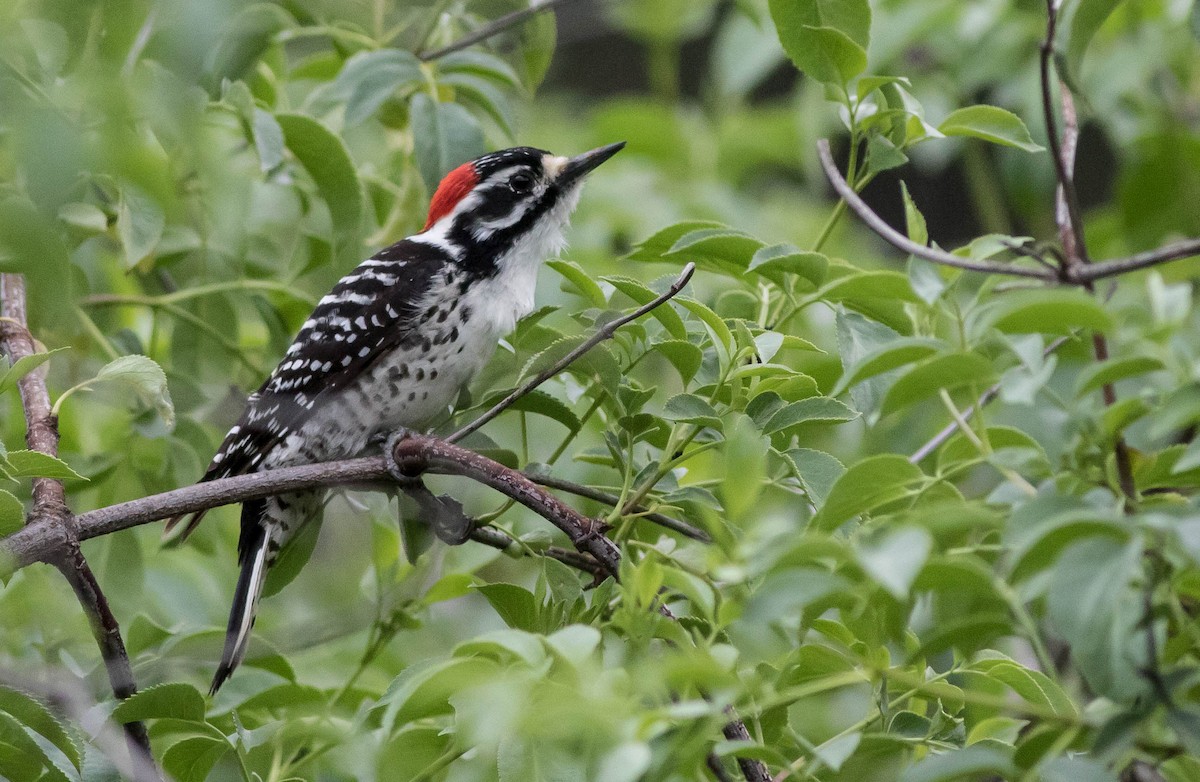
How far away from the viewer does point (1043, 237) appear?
536 centimetres

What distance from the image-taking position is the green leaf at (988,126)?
6.88 ft

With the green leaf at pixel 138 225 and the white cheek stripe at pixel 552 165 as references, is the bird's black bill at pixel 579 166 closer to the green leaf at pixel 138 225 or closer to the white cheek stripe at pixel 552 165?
the white cheek stripe at pixel 552 165

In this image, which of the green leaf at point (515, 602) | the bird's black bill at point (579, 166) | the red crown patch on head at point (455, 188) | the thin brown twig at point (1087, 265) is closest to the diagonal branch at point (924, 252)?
the thin brown twig at point (1087, 265)

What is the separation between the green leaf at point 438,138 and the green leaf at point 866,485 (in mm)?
1824

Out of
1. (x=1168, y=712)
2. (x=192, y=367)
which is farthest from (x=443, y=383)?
(x=1168, y=712)

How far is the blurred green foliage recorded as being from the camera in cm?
133

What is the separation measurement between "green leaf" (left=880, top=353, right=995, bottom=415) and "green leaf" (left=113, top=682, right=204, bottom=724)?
1.26 meters

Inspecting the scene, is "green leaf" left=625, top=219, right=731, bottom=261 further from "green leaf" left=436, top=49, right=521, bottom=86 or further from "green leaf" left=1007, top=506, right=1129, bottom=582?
"green leaf" left=436, top=49, right=521, bottom=86

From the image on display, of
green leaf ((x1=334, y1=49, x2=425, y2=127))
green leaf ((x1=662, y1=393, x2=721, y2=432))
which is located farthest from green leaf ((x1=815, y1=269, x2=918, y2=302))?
green leaf ((x1=334, y1=49, x2=425, y2=127))

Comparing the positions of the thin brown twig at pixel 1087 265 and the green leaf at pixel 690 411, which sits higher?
the thin brown twig at pixel 1087 265

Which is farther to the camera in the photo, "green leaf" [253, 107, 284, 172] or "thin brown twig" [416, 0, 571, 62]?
"thin brown twig" [416, 0, 571, 62]

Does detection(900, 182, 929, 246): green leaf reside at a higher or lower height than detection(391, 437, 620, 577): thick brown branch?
higher

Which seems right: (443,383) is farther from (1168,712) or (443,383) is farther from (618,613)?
(1168,712)

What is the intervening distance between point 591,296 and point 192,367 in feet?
5.16
